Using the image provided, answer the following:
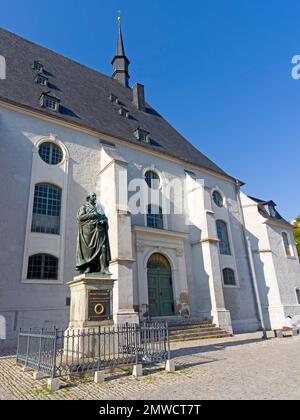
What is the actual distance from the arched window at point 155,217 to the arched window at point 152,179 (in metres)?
1.43

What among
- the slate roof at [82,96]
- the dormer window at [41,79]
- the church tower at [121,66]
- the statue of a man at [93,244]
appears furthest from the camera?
the church tower at [121,66]

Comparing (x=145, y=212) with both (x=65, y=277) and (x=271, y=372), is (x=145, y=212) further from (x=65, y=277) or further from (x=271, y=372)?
(x=271, y=372)

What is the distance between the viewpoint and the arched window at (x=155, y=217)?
56.2 ft

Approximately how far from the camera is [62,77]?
66.2 feet

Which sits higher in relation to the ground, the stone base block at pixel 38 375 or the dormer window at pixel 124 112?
the dormer window at pixel 124 112

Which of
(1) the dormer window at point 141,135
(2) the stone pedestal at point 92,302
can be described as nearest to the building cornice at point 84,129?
(1) the dormer window at point 141,135

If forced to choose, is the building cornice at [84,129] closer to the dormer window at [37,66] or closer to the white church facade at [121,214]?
the white church facade at [121,214]

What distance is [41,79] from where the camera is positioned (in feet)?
58.1

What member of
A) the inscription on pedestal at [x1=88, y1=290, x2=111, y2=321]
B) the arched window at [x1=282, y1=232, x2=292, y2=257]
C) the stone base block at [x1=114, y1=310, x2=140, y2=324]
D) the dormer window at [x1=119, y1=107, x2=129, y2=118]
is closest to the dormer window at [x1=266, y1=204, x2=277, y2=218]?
the arched window at [x1=282, y1=232, x2=292, y2=257]

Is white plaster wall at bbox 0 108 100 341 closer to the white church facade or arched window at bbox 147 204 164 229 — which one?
the white church facade

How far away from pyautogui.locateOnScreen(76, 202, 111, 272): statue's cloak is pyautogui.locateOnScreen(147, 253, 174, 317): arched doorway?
7708 millimetres

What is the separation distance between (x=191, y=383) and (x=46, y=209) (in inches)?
412

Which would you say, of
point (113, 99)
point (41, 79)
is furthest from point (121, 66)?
point (41, 79)

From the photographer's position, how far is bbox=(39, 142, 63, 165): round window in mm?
14469
